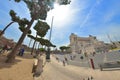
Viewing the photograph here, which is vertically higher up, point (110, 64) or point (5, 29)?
point (5, 29)

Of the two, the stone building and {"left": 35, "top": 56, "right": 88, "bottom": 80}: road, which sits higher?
the stone building

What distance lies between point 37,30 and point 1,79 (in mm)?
30499

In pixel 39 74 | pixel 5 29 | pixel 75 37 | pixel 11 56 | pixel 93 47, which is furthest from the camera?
pixel 75 37

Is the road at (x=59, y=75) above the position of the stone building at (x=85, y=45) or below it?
below

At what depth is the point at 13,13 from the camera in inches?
1023

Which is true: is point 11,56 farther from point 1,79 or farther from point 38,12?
point 38,12

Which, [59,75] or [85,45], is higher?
[85,45]

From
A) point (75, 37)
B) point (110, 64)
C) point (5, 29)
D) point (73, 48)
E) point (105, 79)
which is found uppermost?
point (75, 37)

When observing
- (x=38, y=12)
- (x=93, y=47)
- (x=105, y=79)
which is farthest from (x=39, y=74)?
(x=93, y=47)

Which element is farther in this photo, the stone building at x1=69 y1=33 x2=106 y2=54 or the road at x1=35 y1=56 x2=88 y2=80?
the stone building at x1=69 y1=33 x2=106 y2=54

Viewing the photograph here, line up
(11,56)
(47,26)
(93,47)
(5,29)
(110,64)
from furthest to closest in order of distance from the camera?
(93,47)
(47,26)
(5,29)
(110,64)
(11,56)

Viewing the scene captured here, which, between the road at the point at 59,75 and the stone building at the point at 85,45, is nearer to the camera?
the road at the point at 59,75

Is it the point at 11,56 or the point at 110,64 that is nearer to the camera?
the point at 11,56

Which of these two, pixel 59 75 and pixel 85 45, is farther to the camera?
pixel 85 45
